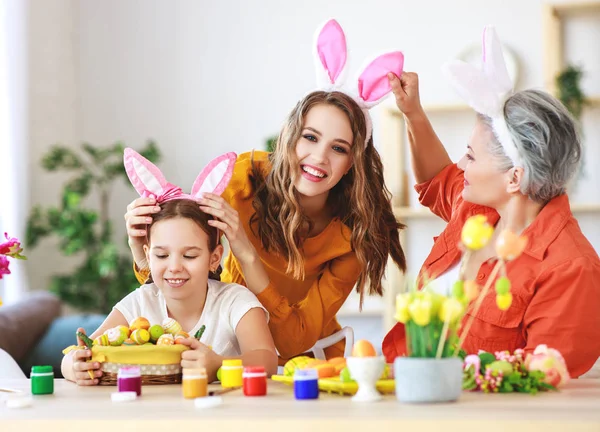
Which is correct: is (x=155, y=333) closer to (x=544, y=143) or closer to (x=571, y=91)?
(x=544, y=143)

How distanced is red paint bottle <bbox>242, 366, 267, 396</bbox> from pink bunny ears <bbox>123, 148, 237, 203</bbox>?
0.55 m

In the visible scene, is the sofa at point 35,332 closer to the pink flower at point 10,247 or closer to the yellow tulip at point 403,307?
the pink flower at point 10,247

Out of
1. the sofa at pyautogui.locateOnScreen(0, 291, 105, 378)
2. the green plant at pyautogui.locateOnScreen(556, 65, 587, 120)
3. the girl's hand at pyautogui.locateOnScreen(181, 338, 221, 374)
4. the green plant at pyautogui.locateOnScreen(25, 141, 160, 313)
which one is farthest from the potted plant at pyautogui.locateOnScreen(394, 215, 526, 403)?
the green plant at pyautogui.locateOnScreen(556, 65, 587, 120)

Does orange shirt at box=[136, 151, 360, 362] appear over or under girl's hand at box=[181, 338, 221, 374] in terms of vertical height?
over

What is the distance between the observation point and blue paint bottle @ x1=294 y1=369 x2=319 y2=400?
1.39m

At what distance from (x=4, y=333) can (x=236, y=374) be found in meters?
2.16

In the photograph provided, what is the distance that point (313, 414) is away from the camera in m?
1.24

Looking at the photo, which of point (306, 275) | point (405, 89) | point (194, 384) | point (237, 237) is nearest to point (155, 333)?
point (194, 384)

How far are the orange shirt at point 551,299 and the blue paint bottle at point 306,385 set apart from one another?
18.2 inches

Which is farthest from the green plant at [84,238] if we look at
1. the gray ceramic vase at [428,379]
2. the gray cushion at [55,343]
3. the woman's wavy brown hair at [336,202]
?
the gray ceramic vase at [428,379]

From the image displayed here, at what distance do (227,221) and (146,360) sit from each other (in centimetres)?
42

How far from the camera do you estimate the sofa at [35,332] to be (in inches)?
137

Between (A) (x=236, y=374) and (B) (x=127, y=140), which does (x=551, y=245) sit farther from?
(B) (x=127, y=140)

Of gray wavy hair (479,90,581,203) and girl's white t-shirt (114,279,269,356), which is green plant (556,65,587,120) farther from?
girl's white t-shirt (114,279,269,356)
